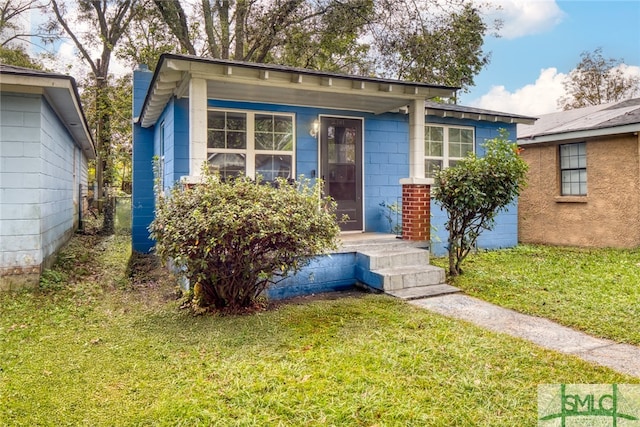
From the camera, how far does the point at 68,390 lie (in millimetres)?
2693

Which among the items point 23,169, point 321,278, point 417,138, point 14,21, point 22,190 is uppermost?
point 14,21

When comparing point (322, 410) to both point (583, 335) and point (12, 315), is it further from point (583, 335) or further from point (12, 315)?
point (12, 315)

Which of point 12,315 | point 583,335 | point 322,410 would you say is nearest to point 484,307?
point 583,335

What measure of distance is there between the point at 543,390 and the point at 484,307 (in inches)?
79.5

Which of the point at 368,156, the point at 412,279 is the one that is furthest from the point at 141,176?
the point at 412,279

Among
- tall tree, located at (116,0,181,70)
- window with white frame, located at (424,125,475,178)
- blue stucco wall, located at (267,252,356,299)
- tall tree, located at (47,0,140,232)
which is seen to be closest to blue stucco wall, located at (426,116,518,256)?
window with white frame, located at (424,125,475,178)

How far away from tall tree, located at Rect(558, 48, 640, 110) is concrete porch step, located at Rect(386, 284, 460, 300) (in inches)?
823

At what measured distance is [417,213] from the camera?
6.38 metres

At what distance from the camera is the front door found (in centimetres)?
730

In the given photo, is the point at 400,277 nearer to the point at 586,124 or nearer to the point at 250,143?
the point at 250,143

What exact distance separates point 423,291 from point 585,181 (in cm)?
703

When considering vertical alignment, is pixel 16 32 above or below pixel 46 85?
above

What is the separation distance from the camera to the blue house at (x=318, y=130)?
17.4ft

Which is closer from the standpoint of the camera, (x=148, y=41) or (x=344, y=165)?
(x=344, y=165)
